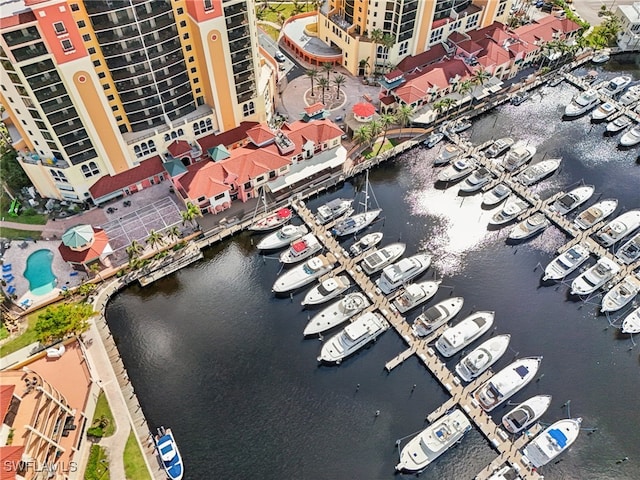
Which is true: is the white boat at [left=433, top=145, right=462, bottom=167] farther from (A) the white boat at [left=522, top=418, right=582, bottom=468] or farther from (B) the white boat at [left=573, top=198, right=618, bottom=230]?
(A) the white boat at [left=522, top=418, right=582, bottom=468]

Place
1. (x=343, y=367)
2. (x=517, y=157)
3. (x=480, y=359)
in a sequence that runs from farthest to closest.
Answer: (x=517, y=157) < (x=343, y=367) < (x=480, y=359)

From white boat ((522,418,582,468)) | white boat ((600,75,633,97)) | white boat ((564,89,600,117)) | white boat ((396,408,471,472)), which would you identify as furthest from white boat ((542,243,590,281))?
white boat ((600,75,633,97))

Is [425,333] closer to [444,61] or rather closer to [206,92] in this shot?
[206,92]

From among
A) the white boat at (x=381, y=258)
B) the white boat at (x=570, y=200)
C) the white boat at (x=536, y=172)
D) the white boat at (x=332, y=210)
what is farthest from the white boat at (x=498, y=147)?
the white boat at (x=332, y=210)

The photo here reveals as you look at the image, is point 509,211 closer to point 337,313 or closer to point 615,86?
point 337,313

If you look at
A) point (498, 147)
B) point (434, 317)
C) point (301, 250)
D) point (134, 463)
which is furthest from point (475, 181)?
point (134, 463)

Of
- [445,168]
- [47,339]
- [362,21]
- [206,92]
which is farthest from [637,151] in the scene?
[47,339]

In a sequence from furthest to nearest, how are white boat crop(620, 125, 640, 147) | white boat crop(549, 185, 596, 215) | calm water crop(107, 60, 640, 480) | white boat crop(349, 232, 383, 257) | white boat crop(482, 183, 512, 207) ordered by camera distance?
1. white boat crop(620, 125, 640, 147)
2. white boat crop(482, 183, 512, 207)
3. white boat crop(549, 185, 596, 215)
4. white boat crop(349, 232, 383, 257)
5. calm water crop(107, 60, 640, 480)
